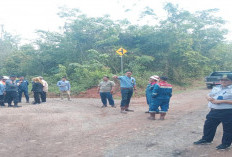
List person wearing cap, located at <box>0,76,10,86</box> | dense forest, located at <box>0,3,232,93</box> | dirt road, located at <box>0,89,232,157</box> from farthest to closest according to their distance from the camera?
dense forest, located at <box>0,3,232,93</box>
person wearing cap, located at <box>0,76,10,86</box>
dirt road, located at <box>0,89,232,157</box>

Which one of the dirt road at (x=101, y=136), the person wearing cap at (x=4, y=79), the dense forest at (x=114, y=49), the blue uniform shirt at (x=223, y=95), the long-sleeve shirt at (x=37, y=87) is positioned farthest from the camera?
the dense forest at (x=114, y=49)

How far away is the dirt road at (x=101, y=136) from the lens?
16.9ft

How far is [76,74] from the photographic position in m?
19.8

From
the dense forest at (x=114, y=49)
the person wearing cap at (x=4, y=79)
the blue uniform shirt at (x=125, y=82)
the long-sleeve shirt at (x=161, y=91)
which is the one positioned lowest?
the long-sleeve shirt at (x=161, y=91)

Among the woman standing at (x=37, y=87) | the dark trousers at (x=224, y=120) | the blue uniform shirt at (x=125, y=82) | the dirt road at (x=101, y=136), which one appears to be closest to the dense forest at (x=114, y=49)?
the woman standing at (x=37, y=87)

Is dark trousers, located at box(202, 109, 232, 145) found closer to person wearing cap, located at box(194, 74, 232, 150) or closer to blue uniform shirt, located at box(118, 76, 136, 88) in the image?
person wearing cap, located at box(194, 74, 232, 150)

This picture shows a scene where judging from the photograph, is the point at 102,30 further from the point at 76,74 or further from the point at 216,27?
the point at 216,27

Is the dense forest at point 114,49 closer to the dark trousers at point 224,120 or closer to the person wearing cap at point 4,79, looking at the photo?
the person wearing cap at point 4,79

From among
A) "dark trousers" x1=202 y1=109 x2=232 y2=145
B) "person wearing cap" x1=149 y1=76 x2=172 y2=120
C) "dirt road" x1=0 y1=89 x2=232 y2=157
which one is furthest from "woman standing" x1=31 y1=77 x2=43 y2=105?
"dark trousers" x1=202 y1=109 x2=232 y2=145

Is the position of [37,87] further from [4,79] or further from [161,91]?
[161,91]

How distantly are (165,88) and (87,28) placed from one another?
1501cm

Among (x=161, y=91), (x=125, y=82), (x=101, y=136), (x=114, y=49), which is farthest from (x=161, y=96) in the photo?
(x=114, y=49)

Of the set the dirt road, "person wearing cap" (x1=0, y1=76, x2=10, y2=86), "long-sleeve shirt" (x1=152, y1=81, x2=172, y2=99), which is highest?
"person wearing cap" (x1=0, y1=76, x2=10, y2=86)

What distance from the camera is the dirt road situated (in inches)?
203
